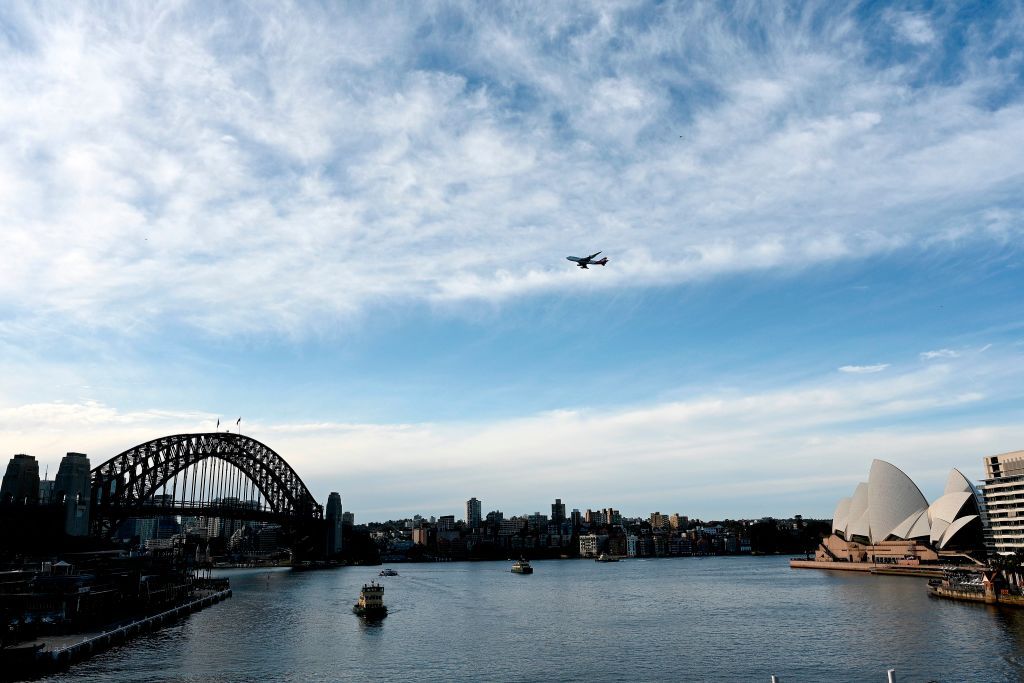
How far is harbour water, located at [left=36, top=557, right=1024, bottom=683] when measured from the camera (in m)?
36.8

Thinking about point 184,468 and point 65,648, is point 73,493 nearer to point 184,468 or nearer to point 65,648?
point 184,468

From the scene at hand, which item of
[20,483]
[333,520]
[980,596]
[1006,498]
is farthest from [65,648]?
[333,520]

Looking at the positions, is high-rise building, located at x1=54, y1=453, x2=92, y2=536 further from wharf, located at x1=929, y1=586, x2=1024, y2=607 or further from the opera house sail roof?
the opera house sail roof

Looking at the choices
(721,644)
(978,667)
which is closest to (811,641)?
(721,644)

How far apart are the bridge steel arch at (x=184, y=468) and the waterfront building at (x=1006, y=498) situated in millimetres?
122566

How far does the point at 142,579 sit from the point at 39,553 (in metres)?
28.1

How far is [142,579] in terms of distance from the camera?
65.6m

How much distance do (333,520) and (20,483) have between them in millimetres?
75094

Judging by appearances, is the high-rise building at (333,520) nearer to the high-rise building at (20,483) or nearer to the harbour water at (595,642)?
the high-rise building at (20,483)

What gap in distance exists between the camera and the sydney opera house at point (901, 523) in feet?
338

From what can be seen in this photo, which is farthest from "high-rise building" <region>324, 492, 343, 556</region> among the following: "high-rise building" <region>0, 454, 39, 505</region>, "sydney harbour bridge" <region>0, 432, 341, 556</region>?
"high-rise building" <region>0, 454, 39, 505</region>

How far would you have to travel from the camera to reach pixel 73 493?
95938 millimetres

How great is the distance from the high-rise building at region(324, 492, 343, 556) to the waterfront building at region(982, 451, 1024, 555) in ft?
429

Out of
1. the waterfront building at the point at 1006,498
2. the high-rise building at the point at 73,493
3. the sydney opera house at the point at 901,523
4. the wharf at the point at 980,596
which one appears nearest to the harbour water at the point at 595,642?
the wharf at the point at 980,596
